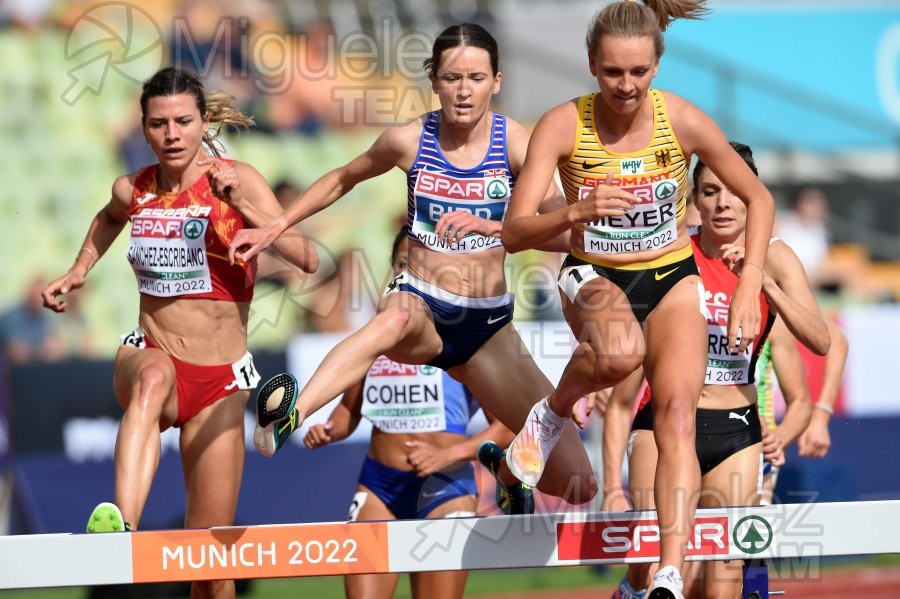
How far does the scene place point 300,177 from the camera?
13055 mm

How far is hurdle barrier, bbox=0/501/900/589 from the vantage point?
4.69 meters

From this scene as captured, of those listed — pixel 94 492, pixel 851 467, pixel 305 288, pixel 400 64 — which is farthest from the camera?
pixel 400 64

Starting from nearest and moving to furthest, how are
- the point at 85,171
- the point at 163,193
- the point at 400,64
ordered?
the point at 163,193, the point at 85,171, the point at 400,64

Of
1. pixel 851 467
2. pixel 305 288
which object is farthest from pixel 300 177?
pixel 851 467

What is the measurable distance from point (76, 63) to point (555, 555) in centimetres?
1005

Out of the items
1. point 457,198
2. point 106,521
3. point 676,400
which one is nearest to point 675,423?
point 676,400

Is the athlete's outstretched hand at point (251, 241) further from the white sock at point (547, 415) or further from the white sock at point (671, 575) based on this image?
the white sock at point (671, 575)

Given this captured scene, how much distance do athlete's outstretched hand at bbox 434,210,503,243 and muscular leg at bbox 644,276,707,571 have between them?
754 millimetres

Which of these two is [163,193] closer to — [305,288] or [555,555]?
[555,555]

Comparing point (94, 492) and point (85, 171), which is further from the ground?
point (85, 171)

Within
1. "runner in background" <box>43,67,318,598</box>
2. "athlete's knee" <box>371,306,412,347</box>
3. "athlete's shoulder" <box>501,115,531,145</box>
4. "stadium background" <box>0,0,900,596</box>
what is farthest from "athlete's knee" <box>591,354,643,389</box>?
"stadium background" <box>0,0,900,596</box>

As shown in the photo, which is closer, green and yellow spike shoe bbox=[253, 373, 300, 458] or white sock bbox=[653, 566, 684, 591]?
white sock bbox=[653, 566, 684, 591]

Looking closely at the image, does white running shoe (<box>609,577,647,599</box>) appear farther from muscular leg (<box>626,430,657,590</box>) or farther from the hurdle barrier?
the hurdle barrier

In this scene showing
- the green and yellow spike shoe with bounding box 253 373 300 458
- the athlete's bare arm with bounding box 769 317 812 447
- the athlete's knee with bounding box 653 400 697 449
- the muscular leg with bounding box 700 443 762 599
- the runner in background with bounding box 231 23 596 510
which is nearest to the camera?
the athlete's knee with bounding box 653 400 697 449
